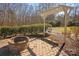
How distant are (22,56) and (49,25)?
0.94 feet

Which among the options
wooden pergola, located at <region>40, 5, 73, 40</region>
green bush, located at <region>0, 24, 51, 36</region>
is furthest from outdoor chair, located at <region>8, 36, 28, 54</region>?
wooden pergola, located at <region>40, 5, 73, 40</region>

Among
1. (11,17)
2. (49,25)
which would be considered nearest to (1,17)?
(11,17)

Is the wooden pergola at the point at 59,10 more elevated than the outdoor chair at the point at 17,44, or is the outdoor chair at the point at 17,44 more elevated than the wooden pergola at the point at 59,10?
the wooden pergola at the point at 59,10

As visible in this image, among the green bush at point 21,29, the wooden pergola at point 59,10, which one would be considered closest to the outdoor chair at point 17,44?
the green bush at point 21,29

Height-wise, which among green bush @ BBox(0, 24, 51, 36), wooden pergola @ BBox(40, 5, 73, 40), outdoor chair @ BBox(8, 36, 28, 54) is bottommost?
outdoor chair @ BBox(8, 36, 28, 54)

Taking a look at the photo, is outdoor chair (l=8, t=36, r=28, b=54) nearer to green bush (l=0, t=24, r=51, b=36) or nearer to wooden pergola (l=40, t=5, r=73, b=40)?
green bush (l=0, t=24, r=51, b=36)

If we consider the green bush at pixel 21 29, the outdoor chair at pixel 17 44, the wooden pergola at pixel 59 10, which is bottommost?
the outdoor chair at pixel 17 44

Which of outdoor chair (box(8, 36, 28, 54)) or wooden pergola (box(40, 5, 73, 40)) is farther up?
wooden pergola (box(40, 5, 73, 40))

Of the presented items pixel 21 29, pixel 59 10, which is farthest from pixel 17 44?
pixel 59 10

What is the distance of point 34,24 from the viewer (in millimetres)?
1772

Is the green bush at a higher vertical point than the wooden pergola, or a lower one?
lower

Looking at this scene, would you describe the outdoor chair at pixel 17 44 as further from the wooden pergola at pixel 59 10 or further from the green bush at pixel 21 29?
the wooden pergola at pixel 59 10

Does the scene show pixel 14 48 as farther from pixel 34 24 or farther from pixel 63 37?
pixel 63 37

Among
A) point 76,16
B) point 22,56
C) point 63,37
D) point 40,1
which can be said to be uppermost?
point 40,1
